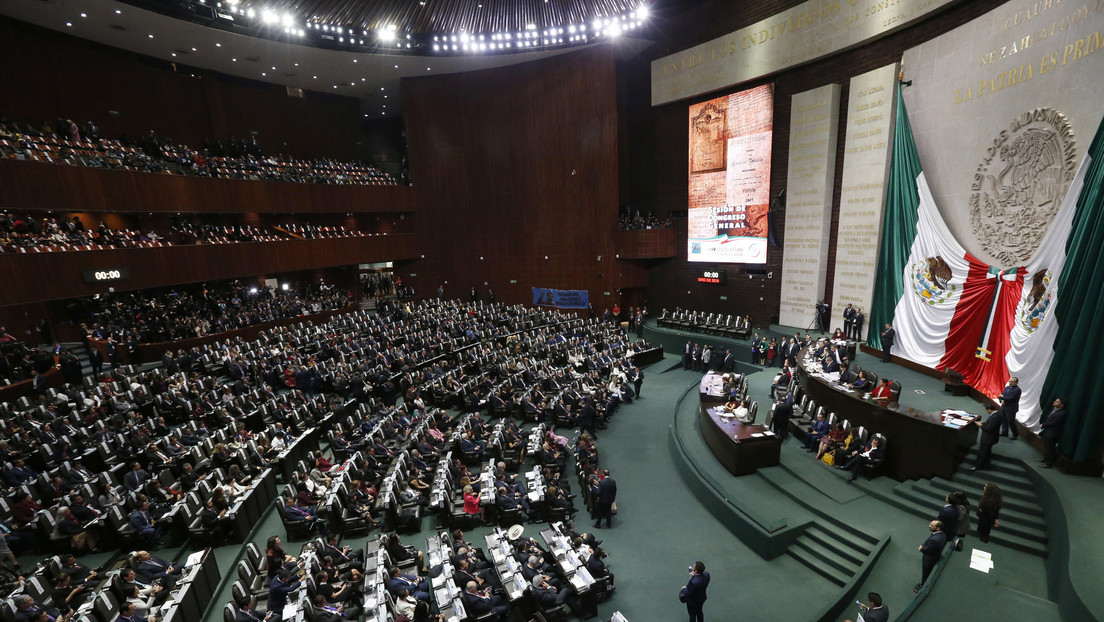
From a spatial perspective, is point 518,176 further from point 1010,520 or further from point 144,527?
point 1010,520

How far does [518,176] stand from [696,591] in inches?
939

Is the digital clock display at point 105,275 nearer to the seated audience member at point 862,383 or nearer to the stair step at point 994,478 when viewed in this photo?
the seated audience member at point 862,383

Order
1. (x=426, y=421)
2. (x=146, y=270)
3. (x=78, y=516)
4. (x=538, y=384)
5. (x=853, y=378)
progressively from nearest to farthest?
(x=78, y=516), (x=853, y=378), (x=426, y=421), (x=538, y=384), (x=146, y=270)

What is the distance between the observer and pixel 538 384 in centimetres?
1488

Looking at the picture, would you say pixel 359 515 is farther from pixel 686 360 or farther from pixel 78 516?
pixel 686 360

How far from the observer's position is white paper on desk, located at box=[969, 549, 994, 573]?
233 inches

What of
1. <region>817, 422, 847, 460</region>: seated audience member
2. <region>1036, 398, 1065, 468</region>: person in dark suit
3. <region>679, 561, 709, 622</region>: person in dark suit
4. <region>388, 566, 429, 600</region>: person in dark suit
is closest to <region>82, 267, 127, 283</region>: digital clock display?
<region>388, 566, 429, 600</region>: person in dark suit

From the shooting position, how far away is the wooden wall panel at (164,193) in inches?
579

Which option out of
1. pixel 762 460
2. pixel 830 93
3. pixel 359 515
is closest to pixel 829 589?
pixel 762 460

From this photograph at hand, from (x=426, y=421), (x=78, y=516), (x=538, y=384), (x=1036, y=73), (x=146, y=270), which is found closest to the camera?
(x=78, y=516)

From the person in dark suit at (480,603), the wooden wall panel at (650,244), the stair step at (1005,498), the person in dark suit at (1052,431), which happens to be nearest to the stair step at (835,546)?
the stair step at (1005,498)

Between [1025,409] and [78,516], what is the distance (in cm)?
1614

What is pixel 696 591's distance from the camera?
6.16m

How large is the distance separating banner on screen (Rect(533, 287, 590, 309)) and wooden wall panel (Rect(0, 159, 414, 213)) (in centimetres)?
955
